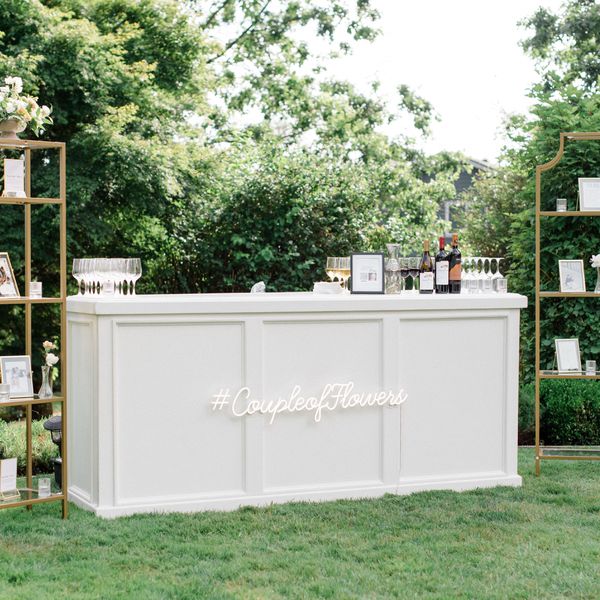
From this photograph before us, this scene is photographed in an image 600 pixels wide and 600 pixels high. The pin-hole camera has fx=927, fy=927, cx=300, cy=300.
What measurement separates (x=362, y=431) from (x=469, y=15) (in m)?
11.9

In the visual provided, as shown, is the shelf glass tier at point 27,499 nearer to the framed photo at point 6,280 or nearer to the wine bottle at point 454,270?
the framed photo at point 6,280

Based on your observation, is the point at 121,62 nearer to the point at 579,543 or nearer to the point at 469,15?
the point at 579,543

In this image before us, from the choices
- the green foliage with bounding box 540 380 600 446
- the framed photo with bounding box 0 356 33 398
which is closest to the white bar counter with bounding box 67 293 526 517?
the framed photo with bounding box 0 356 33 398

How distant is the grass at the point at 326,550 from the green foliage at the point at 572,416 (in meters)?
1.64

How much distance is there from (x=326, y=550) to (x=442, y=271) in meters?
1.75

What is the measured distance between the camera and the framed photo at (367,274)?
4.81m

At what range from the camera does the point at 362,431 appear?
4.72m

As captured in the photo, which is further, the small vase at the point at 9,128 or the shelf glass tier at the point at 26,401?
the small vase at the point at 9,128

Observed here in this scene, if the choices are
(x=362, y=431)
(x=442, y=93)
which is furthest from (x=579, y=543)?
(x=442, y=93)

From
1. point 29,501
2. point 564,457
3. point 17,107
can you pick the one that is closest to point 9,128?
point 17,107

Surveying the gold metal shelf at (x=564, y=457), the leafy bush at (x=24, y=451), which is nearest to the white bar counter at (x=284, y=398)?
the gold metal shelf at (x=564, y=457)

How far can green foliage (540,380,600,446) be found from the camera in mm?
6391

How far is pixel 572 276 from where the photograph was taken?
Result: 5.47 meters

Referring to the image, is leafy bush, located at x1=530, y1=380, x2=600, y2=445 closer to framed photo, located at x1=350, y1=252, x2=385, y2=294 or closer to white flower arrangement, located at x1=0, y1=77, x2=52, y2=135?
framed photo, located at x1=350, y1=252, x2=385, y2=294
